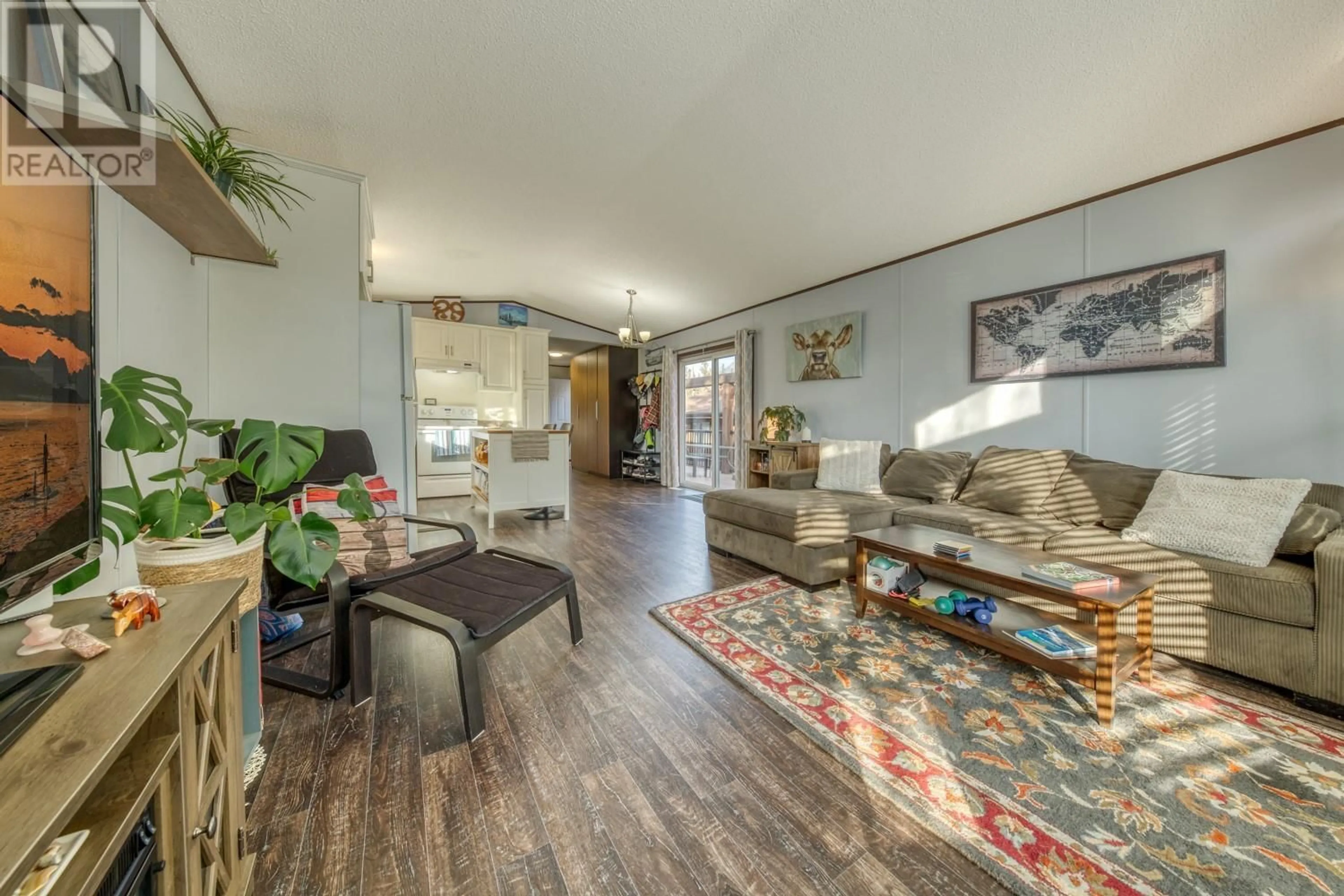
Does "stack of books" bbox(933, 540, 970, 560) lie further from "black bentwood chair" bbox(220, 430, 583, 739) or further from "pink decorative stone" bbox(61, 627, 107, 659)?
"pink decorative stone" bbox(61, 627, 107, 659)

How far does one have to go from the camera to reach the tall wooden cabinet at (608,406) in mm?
7801

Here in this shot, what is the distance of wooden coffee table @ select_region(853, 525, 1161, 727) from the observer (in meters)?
1.56

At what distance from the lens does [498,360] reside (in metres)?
6.38

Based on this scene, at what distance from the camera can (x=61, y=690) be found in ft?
2.02

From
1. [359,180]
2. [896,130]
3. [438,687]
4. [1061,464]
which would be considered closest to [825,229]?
[896,130]

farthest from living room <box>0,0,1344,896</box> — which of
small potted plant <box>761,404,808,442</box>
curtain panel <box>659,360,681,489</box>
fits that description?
curtain panel <box>659,360,681,489</box>

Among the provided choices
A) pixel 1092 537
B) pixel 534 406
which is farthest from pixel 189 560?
pixel 534 406

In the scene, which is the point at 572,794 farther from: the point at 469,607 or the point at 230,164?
the point at 230,164

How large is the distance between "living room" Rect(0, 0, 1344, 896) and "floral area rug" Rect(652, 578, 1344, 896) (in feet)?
0.05

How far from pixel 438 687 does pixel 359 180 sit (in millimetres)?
3250

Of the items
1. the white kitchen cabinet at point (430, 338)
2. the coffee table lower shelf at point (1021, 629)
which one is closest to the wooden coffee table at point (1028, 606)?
the coffee table lower shelf at point (1021, 629)

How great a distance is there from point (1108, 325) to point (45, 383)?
4.36 meters

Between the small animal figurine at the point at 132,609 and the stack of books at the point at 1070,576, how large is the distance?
2500 millimetres

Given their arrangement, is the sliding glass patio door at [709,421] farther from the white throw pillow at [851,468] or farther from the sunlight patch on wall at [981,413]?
the sunlight patch on wall at [981,413]
